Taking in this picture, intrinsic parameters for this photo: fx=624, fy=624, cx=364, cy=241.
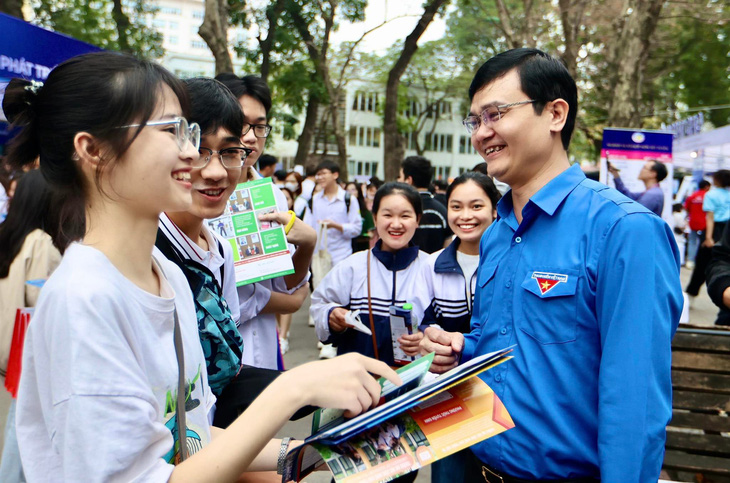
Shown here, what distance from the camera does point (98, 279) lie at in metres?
1.11

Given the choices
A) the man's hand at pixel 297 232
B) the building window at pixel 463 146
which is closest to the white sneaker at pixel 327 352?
the man's hand at pixel 297 232

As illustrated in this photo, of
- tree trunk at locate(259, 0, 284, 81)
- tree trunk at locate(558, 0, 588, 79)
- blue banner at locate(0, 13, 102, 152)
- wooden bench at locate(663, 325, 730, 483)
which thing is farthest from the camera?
tree trunk at locate(259, 0, 284, 81)

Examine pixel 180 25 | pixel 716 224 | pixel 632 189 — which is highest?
pixel 180 25

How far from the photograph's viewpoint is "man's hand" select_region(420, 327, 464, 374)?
2.01 m

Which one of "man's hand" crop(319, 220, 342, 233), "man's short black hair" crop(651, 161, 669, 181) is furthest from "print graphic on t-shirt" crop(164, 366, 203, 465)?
"man's short black hair" crop(651, 161, 669, 181)

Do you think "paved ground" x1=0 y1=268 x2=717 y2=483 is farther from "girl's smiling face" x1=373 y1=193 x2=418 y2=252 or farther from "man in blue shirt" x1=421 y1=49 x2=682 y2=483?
"man in blue shirt" x1=421 y1=49 x2=682 y2=483

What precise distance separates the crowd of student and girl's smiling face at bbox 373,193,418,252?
1168mm

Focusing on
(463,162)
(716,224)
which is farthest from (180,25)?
(716,224)

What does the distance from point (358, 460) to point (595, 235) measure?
0.90 meters

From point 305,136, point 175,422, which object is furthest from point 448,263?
point 305,136

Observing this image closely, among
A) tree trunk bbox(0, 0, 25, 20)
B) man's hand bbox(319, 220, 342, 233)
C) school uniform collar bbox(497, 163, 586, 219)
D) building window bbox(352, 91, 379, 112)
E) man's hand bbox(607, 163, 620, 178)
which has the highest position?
building window bbox(352, 91, 379, 112)

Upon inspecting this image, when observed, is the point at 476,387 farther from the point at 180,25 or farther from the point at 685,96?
the point at 180,25

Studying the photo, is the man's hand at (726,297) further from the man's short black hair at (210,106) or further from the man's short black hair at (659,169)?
the man's short black hair at (659,169)

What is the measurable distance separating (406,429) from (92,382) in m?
0.60
